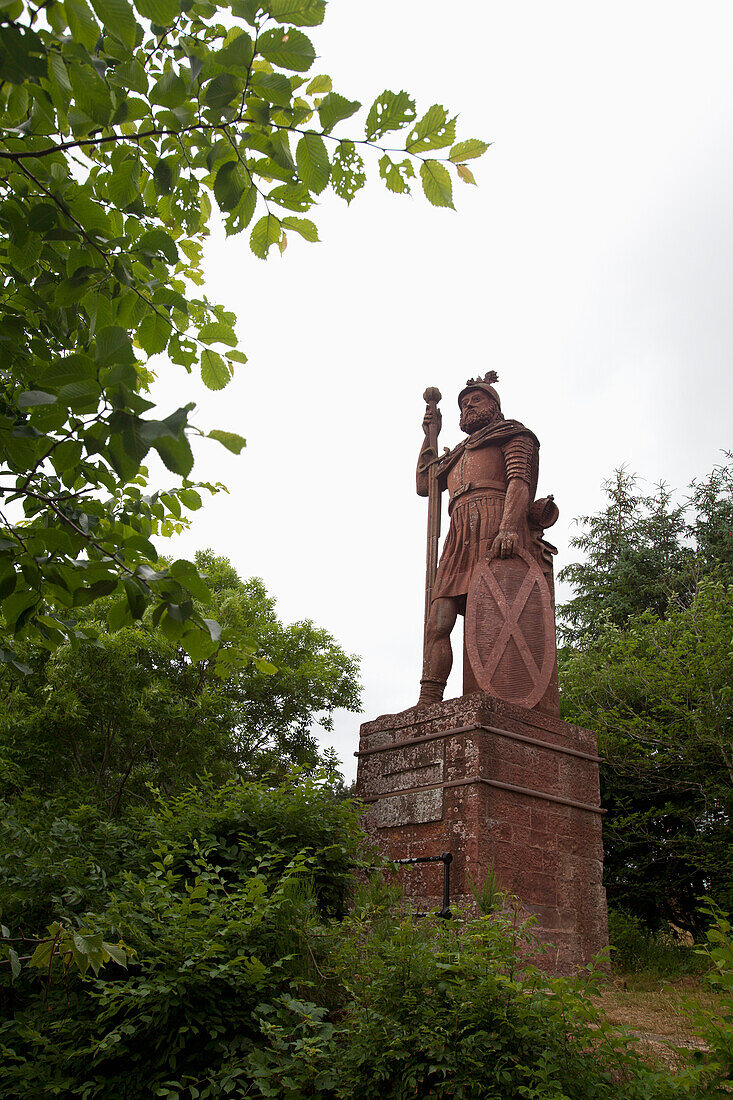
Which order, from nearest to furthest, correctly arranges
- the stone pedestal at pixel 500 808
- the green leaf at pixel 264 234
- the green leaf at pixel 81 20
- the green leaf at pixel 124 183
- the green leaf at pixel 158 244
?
the green leaf at pixel 81 20
the green leaf at pixel 124 183
the green leaf at pixel 158 244
the green leaf at pixel 264 234
the stone pedestal at pixel 500 808

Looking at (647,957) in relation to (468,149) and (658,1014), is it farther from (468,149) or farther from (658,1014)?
(468,149)

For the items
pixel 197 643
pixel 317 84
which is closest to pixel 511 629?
pixel 197 643

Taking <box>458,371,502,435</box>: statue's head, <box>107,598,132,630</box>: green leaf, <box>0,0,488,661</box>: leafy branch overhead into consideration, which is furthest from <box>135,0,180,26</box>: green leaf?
<box>458,371,502,435</box>: statue's head

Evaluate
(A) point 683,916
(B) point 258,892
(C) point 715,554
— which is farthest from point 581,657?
(B) point 258,892

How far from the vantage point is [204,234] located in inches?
155

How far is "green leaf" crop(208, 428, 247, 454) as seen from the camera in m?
1.78

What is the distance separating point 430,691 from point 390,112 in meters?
5.42

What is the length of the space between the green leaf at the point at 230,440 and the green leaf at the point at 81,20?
88cm

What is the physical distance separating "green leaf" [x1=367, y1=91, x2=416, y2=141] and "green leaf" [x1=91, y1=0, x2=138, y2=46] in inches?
25.6

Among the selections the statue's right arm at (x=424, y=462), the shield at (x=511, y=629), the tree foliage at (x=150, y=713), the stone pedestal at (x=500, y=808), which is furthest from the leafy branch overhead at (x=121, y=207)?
the tree foliage at (x=150, y=713)

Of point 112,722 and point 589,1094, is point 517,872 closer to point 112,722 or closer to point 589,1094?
point 589,1094

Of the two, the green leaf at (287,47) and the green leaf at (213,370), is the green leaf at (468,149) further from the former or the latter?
the green leaf at (213,370)

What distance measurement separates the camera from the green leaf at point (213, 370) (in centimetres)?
259

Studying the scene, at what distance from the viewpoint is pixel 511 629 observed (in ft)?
22.2
